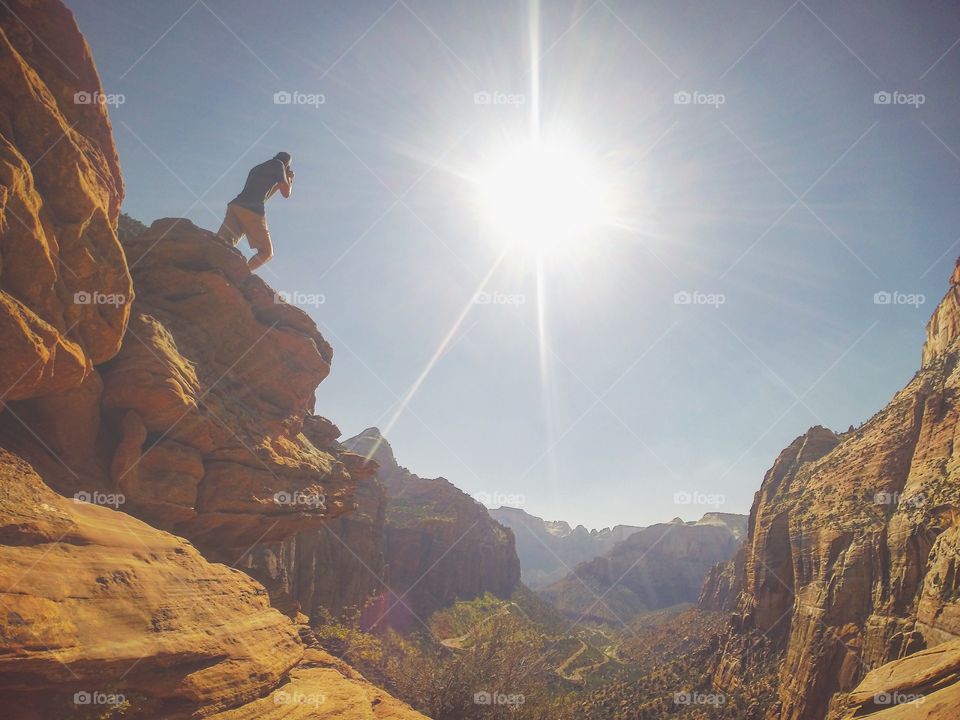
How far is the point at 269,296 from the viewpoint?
22.6 metres

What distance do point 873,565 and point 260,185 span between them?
43.0 meters

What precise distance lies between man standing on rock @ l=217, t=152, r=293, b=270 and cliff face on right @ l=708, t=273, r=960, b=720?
3073cm

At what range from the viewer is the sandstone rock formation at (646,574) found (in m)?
142

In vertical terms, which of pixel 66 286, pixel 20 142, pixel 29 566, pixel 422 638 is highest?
pixel 20 142

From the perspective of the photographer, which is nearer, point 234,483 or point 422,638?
point 234,483

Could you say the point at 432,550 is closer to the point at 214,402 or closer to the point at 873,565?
the point at 873,565

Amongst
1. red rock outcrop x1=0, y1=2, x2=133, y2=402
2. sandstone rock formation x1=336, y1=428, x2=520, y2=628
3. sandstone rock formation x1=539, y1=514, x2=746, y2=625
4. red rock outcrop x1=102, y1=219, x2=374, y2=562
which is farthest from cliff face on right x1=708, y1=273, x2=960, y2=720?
sandstone rock formation x1=539, y1=514, x2=746, y2=625

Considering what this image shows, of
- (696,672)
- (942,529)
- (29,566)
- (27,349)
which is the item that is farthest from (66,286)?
(696,672)

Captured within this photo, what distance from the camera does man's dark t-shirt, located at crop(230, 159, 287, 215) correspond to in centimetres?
2398

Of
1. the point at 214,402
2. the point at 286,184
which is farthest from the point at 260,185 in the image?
the point at 214,402

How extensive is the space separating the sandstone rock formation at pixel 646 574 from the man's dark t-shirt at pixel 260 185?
140 meters

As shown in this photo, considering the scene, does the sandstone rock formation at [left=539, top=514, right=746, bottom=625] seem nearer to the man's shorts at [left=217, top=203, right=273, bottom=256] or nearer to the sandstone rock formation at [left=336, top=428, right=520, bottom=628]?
the sandstone rock formation at [left=336, top=428, right=520, bottom=628]

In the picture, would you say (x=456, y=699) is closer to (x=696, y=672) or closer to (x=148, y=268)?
(x=148, y=268)

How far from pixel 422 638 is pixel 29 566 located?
59.7 meters
